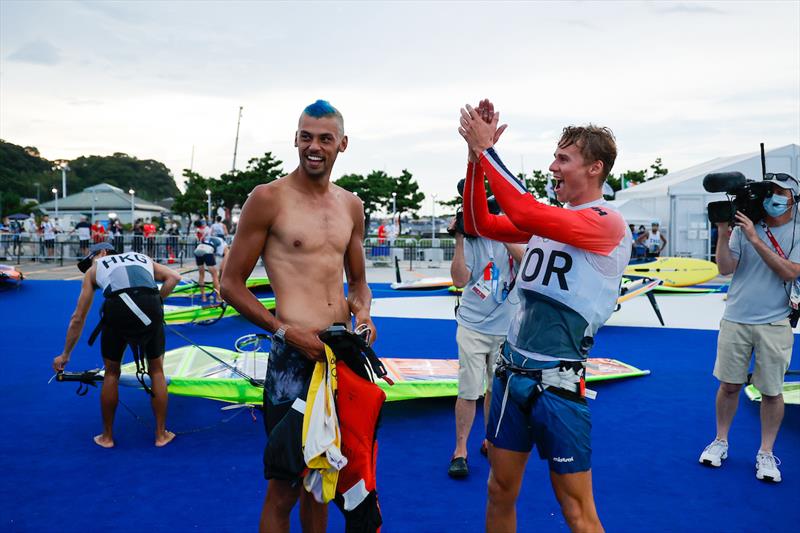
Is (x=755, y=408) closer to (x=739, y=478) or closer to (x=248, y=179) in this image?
(x=739, y=478)

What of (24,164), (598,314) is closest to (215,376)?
(598,314)

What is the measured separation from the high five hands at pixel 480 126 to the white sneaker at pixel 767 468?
119 inches

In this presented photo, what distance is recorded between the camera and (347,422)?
2.47 meters

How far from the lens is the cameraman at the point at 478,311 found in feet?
13.6

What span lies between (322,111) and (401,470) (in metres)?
2.59

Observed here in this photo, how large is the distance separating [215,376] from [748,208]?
4347mm

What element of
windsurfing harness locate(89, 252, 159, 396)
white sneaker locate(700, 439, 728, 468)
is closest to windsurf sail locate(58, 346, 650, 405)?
windsurfing harness locate(89, 252, 159, 396)

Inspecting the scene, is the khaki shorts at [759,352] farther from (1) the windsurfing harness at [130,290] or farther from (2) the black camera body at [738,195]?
(1) the windsurfing harness at [130,290]

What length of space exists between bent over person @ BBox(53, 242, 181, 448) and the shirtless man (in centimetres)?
247

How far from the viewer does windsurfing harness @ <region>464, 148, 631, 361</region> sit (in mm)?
2365

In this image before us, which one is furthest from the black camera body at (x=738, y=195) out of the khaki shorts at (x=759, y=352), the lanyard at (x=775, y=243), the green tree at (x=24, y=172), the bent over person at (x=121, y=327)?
the green tree at (x=24, y=172)

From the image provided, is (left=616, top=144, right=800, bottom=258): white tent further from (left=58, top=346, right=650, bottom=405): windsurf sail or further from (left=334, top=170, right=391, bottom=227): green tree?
(left=334, top=170, right=391, bottom=227): green tree

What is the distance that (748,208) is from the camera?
3.98 m

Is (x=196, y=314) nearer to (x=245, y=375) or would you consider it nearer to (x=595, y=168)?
(x=245, y=375)
